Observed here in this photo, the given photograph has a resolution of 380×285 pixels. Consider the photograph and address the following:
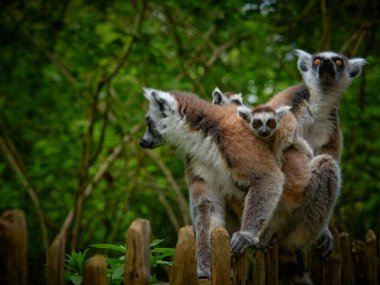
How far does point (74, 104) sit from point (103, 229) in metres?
2.31

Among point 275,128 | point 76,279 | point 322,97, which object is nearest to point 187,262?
point 76,279

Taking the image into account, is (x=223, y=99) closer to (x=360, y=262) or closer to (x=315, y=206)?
(x=315, y=206)

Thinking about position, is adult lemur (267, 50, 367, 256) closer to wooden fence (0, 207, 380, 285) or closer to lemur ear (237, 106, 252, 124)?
lemur ear (237, 106, 252, 124)

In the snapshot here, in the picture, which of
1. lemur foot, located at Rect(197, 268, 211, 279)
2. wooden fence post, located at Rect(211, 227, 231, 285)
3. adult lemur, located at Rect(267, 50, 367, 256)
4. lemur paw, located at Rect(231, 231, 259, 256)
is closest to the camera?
wooden fence post, located at Rect(211, 227, 231, 285)

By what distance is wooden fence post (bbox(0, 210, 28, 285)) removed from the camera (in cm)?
202

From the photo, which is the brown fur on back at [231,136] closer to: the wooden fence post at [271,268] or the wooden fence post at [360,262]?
the wooden fence post at [271,268]

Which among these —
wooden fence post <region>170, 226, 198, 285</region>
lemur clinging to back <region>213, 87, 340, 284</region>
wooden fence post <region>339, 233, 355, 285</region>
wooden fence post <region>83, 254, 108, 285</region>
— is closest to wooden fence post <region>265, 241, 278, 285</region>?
lemur clinging to back <region>213, 87, 340, 284</region>

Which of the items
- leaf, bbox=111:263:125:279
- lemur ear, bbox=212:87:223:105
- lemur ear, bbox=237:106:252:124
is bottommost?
leaf, bbox=111:263:125:279

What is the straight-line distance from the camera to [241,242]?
3.59 meters

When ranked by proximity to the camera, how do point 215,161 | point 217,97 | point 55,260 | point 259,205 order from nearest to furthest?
1. point 55,260
2. point 259,205
3. point 215,161
4. point 217,97

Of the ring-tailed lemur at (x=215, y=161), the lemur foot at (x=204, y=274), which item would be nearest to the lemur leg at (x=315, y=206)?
the ring-tailed lemur at (x=215, y=161)

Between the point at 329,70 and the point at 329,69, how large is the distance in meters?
0.01

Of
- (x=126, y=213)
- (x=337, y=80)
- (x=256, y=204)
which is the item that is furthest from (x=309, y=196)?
(x=126, y=213)

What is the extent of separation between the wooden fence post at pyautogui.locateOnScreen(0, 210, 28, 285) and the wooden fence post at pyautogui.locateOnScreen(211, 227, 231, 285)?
1.17 m
